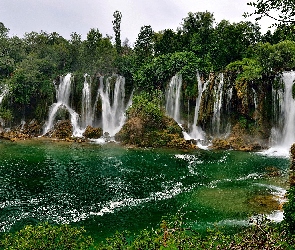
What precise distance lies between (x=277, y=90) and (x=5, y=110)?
31750 mm

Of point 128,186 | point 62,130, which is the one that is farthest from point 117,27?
point 128,186

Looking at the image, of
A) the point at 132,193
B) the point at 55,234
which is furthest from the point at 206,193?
the point at 55,234

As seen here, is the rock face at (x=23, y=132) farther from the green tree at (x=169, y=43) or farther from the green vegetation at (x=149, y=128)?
the green tree at (x=169, y=43)

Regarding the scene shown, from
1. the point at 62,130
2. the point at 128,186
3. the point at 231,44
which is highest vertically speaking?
the point at 231,44

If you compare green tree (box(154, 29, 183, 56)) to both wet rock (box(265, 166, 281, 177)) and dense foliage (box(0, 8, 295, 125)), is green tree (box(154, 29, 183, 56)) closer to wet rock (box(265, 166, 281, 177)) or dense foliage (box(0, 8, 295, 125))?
dense foliage (box(0, 8, 295, 125))

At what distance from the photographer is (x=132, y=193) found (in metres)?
21.0

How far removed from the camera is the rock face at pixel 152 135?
34.3 meters

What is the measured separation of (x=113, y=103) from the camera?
4284 centimetres

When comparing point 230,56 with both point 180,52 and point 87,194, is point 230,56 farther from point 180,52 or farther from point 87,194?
point 87,194

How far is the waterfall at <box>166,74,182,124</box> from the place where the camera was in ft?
130

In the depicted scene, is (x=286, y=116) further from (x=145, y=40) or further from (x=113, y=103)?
(x=145, y=40)

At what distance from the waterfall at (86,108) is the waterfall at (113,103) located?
154 cm

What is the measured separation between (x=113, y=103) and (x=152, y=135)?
9555 millimetres

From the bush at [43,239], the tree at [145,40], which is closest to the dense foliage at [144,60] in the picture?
the tree at [145,40]
